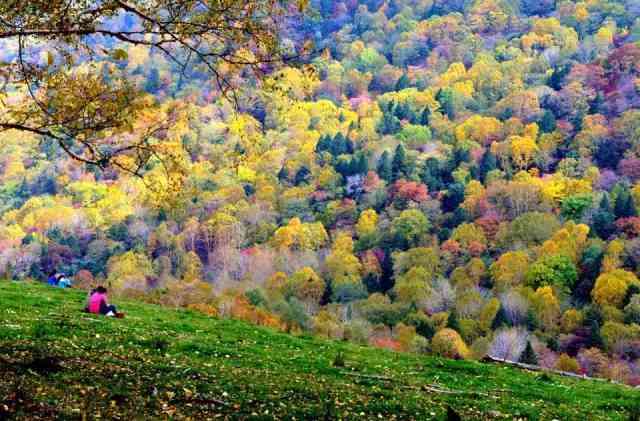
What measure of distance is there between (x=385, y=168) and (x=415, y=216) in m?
25.9

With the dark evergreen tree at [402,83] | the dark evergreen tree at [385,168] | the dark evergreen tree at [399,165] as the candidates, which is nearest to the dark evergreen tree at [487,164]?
the dark evergreen tree at [399,165]

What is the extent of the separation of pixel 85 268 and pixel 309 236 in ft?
119

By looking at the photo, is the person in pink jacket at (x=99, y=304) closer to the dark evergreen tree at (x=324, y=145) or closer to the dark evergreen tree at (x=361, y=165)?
the dark evergreen tree at (x=361, y=165)

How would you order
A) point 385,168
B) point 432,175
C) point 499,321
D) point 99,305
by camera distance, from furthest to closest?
point 385,168, point 432,175, point 499,321, point 99,305

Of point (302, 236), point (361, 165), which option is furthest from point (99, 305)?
point (361, 165)

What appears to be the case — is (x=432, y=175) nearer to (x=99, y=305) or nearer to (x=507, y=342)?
(x=507, y=342)

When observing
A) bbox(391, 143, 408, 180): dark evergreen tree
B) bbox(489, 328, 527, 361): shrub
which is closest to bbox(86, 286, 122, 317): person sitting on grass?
bbox(489, 328, 527, 361): shrub

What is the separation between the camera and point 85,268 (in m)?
114

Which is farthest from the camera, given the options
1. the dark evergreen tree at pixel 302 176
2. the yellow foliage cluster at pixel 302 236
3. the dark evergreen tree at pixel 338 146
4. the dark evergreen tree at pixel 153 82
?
the dark evergreen tree at pixel 153 82

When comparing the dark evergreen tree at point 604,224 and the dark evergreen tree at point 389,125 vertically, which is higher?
the dark evergreen tree at point 389,125

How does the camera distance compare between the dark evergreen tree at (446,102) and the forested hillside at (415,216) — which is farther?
the dark evergreen tree at (446,102)

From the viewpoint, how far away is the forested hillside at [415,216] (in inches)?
3066

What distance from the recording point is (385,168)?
444 feet

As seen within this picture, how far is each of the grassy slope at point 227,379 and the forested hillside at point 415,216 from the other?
63.3ft
